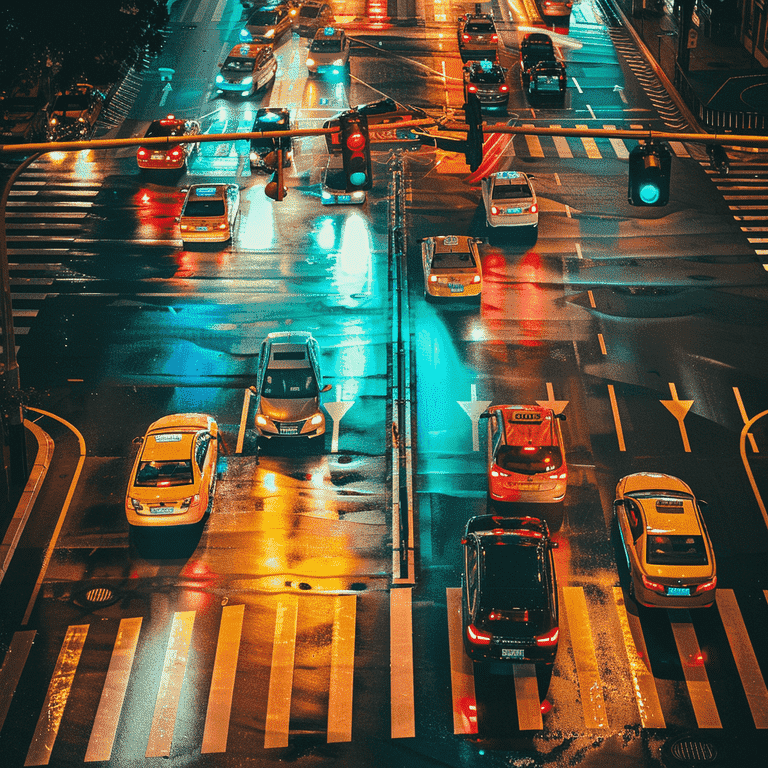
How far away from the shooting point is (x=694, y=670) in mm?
20297

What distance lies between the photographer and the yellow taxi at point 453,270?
33500 millimetres

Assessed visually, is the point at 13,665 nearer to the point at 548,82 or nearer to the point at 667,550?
the point at 667,550

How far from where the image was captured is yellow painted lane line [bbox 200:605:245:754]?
19.0 m

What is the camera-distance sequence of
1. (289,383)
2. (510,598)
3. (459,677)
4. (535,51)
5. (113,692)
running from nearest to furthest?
1. (510,598)
2. (113,692)
3. (459,677)
4. (289,383)
5. (535,51)

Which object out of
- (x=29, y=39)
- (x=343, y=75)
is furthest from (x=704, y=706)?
(x=343, y=75)

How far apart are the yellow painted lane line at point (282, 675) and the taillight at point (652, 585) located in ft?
22.8

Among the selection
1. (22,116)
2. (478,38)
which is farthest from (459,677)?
(478,38)

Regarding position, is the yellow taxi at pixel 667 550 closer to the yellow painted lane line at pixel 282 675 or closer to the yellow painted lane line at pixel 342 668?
the yellow painted lane line at pixel 342 668

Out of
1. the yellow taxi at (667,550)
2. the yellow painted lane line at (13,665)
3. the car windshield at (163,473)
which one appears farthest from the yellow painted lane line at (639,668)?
the yellow painted lane line at (13,665)

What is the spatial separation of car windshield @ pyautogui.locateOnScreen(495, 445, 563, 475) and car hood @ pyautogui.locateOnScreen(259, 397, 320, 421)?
5.46m

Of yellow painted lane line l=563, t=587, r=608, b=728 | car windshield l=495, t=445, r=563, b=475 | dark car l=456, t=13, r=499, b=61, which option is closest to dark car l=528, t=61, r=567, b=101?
dark car l=456, t=13, r=499, b=61

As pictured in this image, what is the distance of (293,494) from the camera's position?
84.7 ft

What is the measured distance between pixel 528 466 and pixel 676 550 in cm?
404

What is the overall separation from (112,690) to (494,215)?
22.6 m
